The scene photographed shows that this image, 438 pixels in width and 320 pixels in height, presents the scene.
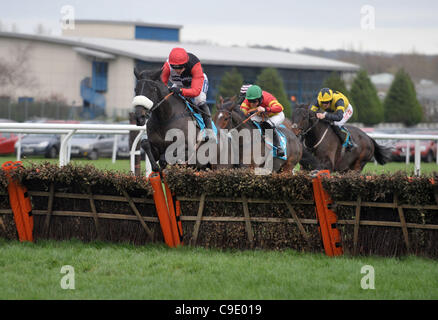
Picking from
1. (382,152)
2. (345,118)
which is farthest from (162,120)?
(382,152)

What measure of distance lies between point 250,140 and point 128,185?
2.64m

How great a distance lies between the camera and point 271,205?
18.0ft

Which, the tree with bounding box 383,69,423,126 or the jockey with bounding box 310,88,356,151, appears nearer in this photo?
the jockey with bounding box 310,88,356,151

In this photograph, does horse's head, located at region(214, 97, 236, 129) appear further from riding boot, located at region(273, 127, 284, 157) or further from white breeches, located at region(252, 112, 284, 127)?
riding boot, located at region(273, 127, 284, 157)

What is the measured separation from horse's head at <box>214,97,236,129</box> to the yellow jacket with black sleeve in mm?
1760

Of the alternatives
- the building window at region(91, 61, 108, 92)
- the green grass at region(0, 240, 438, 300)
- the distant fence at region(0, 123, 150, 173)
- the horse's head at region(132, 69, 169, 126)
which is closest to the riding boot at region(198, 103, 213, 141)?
the horse's head at region(132, 69, 169, 126)

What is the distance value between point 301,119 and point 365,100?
88.0ft

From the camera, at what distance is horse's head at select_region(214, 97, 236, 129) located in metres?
7.71

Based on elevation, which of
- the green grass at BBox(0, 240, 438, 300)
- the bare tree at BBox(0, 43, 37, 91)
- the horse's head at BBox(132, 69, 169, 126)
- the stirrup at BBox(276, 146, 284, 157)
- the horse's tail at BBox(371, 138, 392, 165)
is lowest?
the green grass at BBox(0, 240, 438, 300)

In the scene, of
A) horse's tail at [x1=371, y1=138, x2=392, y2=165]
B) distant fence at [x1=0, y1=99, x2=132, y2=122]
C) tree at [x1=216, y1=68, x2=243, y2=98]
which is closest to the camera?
horse's tail at [x1=371, y1=138, x2=392, y2=165]

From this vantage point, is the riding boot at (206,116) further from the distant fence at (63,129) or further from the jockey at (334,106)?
the jockey at (334,106)

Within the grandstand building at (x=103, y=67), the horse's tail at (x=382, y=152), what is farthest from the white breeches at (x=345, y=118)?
the grandstand building at (x=103, y=67)

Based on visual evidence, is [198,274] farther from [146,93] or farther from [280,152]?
[280,152]
